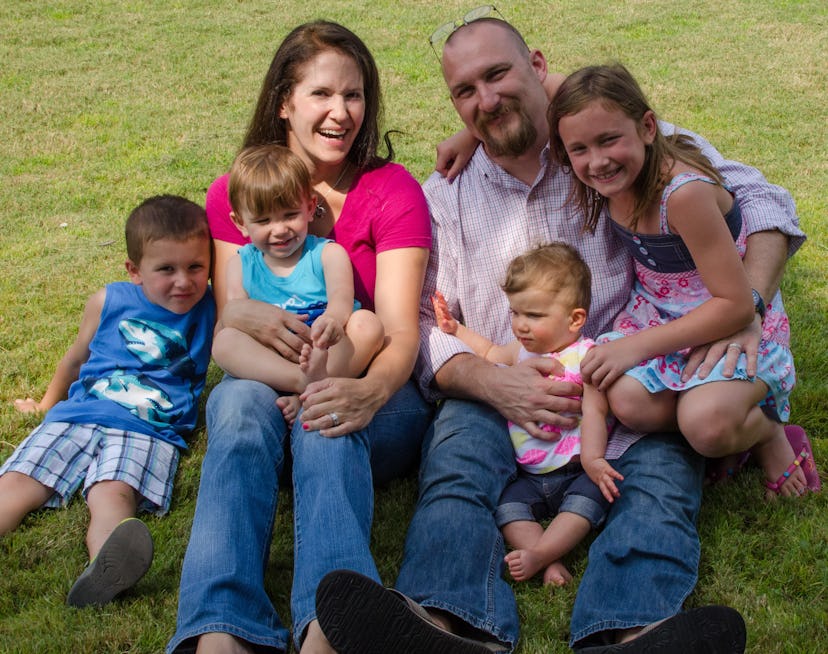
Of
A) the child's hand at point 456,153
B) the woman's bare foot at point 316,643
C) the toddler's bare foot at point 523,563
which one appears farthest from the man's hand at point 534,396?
the woman's bare foot at point 316,643

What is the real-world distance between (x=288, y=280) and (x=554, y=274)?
40.4 inches

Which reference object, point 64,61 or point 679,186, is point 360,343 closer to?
point 679,186

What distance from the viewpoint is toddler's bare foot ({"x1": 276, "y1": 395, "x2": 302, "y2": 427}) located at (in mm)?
3163

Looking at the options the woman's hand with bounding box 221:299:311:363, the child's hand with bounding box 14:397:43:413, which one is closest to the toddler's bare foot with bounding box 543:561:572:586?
the woman's hand with bounding box 221:299:311:363

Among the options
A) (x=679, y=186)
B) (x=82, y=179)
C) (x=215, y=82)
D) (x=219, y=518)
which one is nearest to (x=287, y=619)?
(x=219, y=518)

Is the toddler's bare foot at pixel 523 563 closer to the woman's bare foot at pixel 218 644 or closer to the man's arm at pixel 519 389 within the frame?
the man's arm at pixel 519 389

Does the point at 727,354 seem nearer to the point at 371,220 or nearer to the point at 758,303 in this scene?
the point at 758,303

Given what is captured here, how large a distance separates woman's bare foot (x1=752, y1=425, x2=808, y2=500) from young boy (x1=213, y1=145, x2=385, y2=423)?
5.02ft

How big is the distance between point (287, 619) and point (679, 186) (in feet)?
6.44

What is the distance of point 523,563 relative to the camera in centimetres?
307

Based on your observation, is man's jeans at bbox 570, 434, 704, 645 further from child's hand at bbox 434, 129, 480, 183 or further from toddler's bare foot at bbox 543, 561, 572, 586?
child's hand at bbox 434, 129, 480, 183

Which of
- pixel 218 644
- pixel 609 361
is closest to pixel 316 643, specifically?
pixel 218 644

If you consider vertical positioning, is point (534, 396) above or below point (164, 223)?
below

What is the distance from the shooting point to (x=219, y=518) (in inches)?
108
